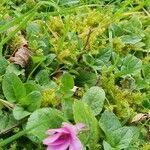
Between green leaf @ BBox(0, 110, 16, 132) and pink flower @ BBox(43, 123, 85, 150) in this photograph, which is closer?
pink flower @ BBox(43, 123, 85, 150)

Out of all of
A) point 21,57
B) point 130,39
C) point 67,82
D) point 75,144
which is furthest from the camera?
point 130,39

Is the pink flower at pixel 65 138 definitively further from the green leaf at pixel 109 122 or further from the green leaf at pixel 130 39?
the green leaf at pixel 130 39

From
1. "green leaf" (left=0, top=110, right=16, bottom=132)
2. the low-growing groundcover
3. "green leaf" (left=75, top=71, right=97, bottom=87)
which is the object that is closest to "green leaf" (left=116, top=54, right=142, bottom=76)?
the low-growing groundcover

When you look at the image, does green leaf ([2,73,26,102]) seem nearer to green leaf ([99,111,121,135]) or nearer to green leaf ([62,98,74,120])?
green leaf ([62,98,74,120])

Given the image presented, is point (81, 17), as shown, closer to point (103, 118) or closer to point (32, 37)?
point (32, 37)

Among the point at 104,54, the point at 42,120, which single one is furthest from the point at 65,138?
the point at 104,54

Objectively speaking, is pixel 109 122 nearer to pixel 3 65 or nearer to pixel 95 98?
pixel 95 98

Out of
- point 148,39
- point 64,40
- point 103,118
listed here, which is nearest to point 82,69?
point 64,40
